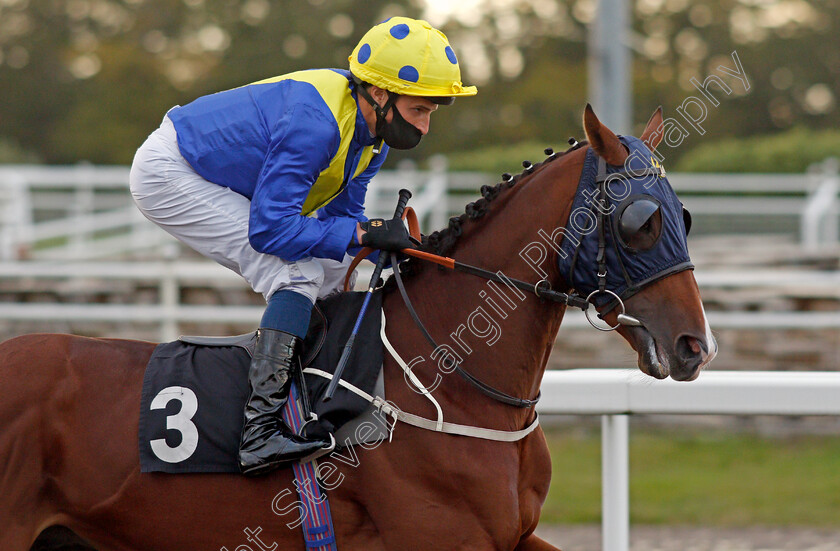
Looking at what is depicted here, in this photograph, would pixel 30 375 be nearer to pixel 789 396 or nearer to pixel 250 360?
pixel 250 360

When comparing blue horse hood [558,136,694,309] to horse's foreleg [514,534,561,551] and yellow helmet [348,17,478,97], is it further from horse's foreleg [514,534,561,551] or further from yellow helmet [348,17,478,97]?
horse's foreleg [514,534,561,551]

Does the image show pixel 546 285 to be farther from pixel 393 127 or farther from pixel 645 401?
pixel 645 401

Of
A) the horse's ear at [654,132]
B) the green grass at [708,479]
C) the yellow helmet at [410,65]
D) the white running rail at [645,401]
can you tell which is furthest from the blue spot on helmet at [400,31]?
the green grass at [708,479]

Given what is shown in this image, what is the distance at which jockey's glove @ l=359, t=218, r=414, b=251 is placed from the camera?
311 centimetres

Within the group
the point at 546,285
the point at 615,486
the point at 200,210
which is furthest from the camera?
the point at 615,486

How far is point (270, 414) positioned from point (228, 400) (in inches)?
6.8

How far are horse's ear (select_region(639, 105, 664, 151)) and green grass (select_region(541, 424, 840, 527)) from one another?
10.8 feet

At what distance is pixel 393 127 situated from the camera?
3.25m

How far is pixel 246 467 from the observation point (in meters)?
2.99

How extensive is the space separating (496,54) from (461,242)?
29.9 m

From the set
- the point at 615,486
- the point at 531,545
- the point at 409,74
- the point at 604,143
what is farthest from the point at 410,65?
the point at 615,486

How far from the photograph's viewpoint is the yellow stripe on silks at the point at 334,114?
3174 millimetres

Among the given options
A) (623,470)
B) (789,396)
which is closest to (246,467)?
(623,470)

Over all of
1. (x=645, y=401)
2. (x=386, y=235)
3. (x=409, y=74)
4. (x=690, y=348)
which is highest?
(x=409, y=74)
